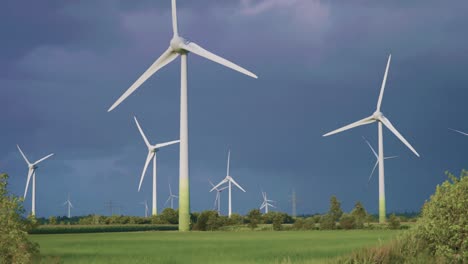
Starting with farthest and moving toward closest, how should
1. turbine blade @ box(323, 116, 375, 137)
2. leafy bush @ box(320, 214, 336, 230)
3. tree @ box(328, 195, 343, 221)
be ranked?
turbine blade @ box(323, 116, 375, 137) → tree @ box(328, 195, 343, 221) → leafy bush @ box(320, 214, 336, 230)

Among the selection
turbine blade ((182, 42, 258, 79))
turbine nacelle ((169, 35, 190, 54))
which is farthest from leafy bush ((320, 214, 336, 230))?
turbine nacelle ((169, 35, 190, 54))

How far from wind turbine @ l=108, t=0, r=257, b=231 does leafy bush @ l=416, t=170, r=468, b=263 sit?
91.2ft

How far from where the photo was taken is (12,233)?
24.2m

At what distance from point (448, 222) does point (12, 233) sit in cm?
1791

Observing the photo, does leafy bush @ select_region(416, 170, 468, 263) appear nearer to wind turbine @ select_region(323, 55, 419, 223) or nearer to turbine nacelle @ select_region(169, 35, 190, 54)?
turbine nacelle @ select_region(169, 35, 190, 54)

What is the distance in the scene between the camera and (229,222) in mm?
77688

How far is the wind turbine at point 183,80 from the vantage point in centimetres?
6041

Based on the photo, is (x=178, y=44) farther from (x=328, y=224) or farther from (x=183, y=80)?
(x=328, y=224)

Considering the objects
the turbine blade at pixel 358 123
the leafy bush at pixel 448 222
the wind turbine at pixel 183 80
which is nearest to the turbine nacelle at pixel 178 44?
the wind turbine at pixel 183 80

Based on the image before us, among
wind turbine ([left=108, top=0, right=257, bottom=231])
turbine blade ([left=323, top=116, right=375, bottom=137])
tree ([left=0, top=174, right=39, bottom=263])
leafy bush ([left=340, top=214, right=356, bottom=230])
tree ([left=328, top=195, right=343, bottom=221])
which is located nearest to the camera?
tree ([left=0, top=174, right=39, bottom=263])

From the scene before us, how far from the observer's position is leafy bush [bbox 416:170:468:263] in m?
27.1

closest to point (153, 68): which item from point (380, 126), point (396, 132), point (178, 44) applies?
point (178, 44)

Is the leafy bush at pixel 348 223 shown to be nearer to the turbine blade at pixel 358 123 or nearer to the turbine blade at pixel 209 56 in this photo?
the turbine blade at pixel 358 123

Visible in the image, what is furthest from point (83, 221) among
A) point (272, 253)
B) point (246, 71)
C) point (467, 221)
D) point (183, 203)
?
point (467, 221)
